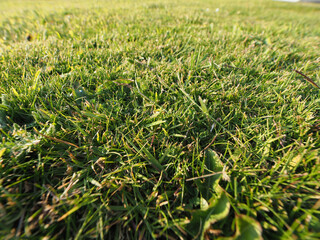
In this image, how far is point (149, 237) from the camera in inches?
34.4

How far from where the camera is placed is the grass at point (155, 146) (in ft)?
2.83

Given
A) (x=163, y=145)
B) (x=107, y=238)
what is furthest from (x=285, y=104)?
(x=107, y=238)

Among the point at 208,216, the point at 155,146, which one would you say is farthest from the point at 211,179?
the point at 155,146

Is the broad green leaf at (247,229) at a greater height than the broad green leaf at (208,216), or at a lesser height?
greater

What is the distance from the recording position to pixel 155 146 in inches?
47.6

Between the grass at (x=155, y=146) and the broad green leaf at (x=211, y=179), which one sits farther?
the broad green leaf at (x=211, y=179)

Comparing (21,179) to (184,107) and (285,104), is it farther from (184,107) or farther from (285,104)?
(285,104)

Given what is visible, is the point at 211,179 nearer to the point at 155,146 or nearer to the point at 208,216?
the point at 208,216

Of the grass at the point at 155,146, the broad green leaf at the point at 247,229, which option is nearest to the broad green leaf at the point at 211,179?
the grass at the point at 155,146

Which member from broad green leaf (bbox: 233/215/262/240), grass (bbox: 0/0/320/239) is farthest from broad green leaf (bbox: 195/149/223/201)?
broad green leaf (bbox: 233/215/262/240)

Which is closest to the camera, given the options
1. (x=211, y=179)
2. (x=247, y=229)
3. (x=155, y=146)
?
(x=247, y=229)

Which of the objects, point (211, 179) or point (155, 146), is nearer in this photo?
point (211, 179)

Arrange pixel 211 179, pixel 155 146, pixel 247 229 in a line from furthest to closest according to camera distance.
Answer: pixel 155 146 → pixel 211 179 → pixel 247 229

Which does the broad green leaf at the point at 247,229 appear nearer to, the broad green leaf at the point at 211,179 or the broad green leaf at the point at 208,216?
the broad green leaf at the point at 208,216
